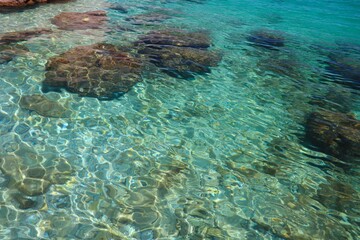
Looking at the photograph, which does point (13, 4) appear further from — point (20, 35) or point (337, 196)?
point (337, 196)

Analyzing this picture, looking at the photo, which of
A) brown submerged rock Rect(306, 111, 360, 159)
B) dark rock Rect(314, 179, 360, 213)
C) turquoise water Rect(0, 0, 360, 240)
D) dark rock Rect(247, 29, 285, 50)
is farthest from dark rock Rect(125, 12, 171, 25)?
dark rock Rect(314, 179, 360, 213)

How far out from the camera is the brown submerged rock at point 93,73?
7.17 meters

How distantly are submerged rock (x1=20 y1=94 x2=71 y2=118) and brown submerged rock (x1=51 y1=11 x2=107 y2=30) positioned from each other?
19.1ft

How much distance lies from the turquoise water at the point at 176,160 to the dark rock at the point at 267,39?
3.24m

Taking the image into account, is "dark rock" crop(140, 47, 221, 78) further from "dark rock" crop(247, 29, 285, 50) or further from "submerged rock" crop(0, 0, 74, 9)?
"submerged rock" crop(0, 0, 74, 9)

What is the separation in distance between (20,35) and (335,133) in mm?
10344

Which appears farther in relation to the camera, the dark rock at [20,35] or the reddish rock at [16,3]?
the reddish rock at [16,3]

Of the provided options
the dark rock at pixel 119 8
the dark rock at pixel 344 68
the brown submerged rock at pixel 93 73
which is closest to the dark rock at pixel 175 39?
the brown submerged rock at pixel 93 73

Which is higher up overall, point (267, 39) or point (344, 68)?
point (267, 39)

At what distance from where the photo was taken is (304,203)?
191 inches

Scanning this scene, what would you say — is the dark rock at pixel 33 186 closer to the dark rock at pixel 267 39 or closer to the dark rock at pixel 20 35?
the dark rock at pixel 20 35

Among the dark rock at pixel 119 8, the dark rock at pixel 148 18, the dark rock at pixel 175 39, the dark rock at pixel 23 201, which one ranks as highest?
the dark rock at pixel 119 8

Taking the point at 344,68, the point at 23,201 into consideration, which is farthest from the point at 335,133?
the point at 23,201

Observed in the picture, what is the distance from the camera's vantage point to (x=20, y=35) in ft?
32.7
